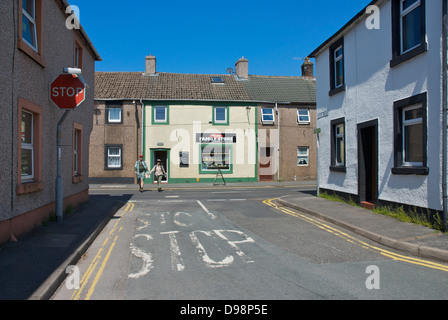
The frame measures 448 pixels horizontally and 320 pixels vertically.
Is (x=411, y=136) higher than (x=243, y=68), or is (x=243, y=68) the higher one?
(x=243, y=68)

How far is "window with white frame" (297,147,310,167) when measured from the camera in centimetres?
2797

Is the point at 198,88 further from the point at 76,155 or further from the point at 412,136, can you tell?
the point at 412,136

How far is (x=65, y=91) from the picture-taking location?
8.98 metres

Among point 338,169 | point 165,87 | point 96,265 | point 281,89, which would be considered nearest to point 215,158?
point 165,87

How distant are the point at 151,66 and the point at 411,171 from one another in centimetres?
2360

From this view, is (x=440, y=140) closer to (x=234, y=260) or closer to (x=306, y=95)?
→ (x=234, y=260)

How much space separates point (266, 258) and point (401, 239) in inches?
112

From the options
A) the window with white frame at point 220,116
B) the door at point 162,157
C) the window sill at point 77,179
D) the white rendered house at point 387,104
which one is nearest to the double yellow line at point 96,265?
the window sill at point 77,179

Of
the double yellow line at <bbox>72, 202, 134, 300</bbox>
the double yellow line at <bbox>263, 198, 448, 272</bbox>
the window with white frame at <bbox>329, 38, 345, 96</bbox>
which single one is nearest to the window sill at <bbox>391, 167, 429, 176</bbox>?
the double yellow line at <bbox>263, 198, 448, 272</bbox>

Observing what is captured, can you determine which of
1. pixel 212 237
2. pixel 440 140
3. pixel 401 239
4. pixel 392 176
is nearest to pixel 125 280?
pixel 212 237

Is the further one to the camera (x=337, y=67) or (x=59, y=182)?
(x=337, y=67)

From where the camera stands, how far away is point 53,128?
30.4 ft

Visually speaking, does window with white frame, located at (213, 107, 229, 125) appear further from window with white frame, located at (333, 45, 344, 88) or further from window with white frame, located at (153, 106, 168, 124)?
window with white frame, located at (333, 45, 344, 88)

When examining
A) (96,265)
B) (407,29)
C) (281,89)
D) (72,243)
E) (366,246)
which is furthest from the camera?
(281,89)
